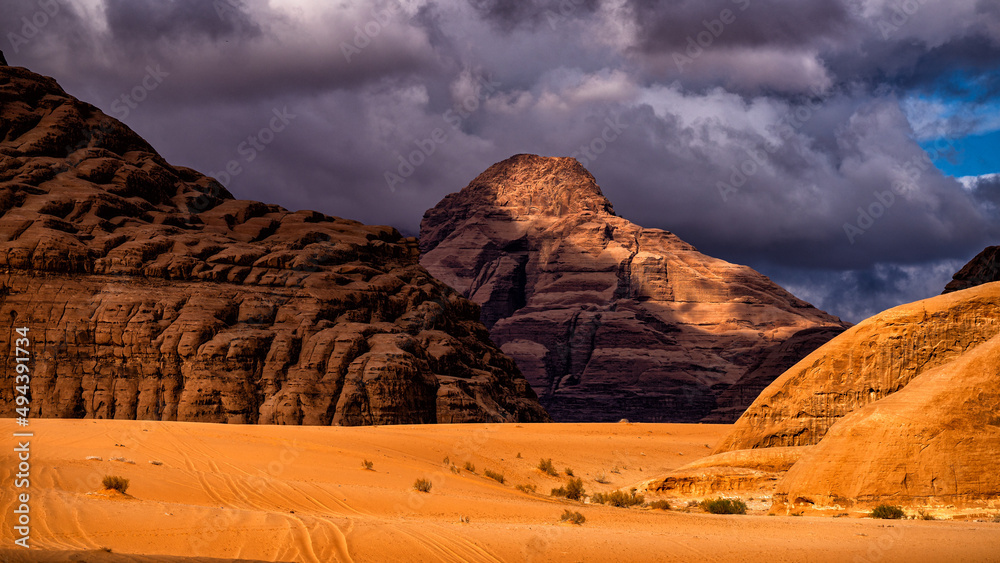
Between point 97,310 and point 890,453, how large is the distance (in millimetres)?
43885

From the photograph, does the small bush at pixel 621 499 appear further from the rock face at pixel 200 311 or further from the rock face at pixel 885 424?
the rock face at pixel 200 311

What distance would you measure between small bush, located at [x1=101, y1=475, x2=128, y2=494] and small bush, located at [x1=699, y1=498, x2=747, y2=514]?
10966mm

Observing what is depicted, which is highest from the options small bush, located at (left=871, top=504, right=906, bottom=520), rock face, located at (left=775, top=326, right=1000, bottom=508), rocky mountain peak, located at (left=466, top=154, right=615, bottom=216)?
rocky mountain peak, located at (left=466, top=154, right=615, bottom=216)

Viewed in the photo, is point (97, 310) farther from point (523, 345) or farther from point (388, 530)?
point (523, 345)

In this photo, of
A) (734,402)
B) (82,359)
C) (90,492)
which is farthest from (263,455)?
(734,402)

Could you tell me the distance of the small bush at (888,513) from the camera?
540 inches

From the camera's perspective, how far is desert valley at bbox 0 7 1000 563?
11344 millimetres

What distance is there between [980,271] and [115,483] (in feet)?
128

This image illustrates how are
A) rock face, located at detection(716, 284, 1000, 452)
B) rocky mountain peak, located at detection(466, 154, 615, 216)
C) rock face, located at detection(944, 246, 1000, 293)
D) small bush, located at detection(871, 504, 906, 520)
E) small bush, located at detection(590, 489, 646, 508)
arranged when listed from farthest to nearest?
rocky mountain peak, located at detection(466, 154, 615, 216)
rock face, located at detection(944, 246, 1000, 293)
rock face, located at detection(716, 284, 1000, 452)
small bush, located at detection(590, 489, 646, 508)
small bush, located at detection(871, 504, 906, 520)

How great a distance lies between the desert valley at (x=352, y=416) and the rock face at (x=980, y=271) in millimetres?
197

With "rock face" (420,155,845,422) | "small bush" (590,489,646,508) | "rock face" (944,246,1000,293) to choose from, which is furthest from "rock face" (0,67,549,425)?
"rock face" (420,155,845,422)

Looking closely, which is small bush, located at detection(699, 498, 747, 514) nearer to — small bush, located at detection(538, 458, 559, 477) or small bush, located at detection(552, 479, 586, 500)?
small bush, located at detection(552, 479, 586, 500)

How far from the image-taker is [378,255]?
6338cm

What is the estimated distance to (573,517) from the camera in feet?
46.8
